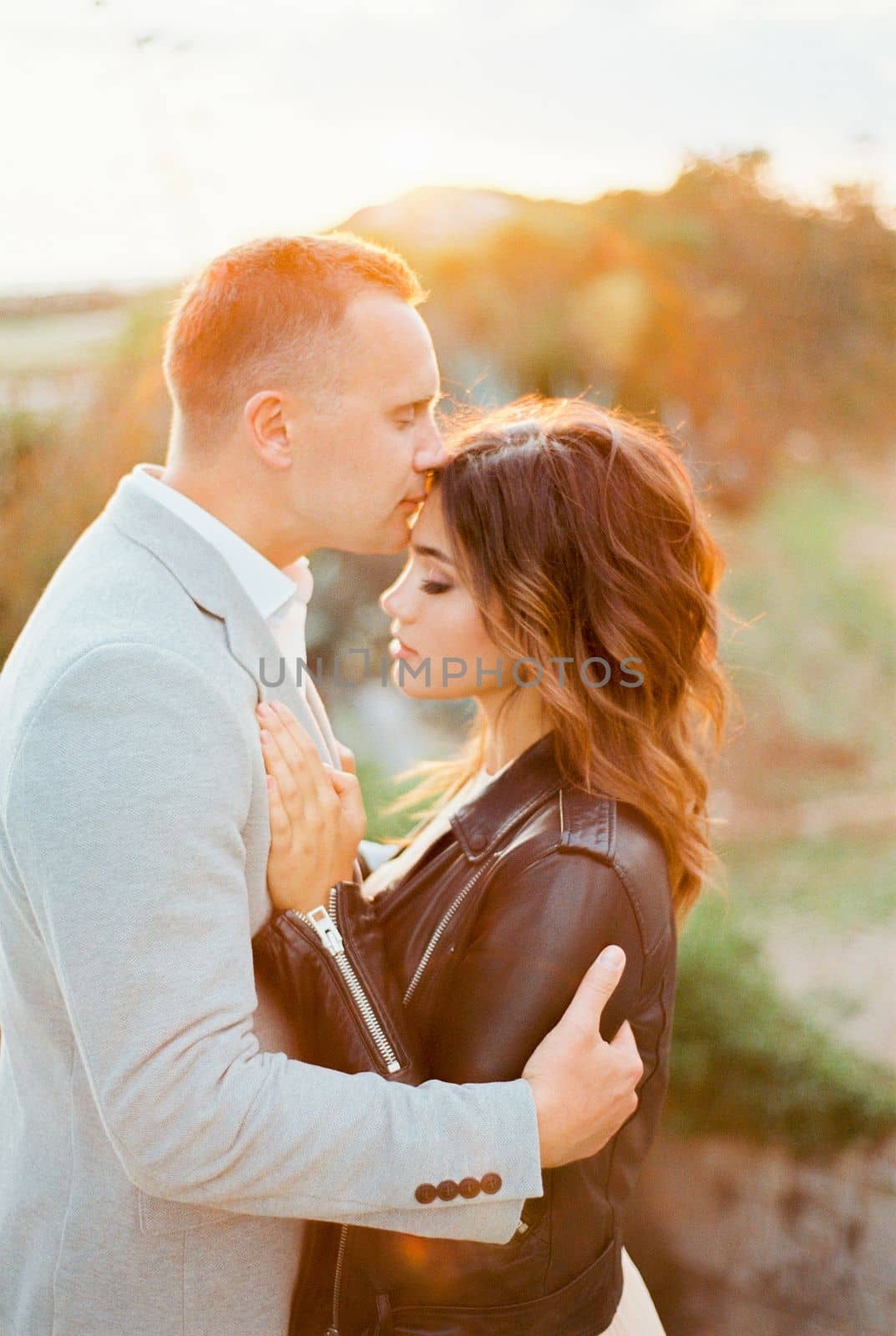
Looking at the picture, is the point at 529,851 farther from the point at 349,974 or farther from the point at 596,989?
the point at 349,974

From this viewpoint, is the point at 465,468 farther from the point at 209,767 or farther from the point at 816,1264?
the point at 816,1264

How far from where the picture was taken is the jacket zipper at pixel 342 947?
176 centimetres

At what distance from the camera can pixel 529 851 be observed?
73.1 inches

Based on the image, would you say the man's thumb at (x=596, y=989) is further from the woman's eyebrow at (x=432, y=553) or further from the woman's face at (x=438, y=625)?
the woman's eyebrow at (x=432, y=553)

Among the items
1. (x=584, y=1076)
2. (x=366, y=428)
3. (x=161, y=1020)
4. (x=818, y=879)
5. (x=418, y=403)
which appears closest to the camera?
(x=161, y=1020)

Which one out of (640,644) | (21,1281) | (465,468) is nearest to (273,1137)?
(21,1281)

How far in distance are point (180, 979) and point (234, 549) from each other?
82 cm

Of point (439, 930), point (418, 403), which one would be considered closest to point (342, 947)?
point (439, 930)

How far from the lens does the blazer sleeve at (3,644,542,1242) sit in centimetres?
141

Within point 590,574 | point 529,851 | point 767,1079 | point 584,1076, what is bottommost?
point 767,1079

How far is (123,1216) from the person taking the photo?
1.69 meters

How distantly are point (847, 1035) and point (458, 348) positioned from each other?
12.2 ft

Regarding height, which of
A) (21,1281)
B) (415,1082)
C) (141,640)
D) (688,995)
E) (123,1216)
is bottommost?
(688,995)

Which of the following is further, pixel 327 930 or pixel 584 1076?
pixel 327 930
